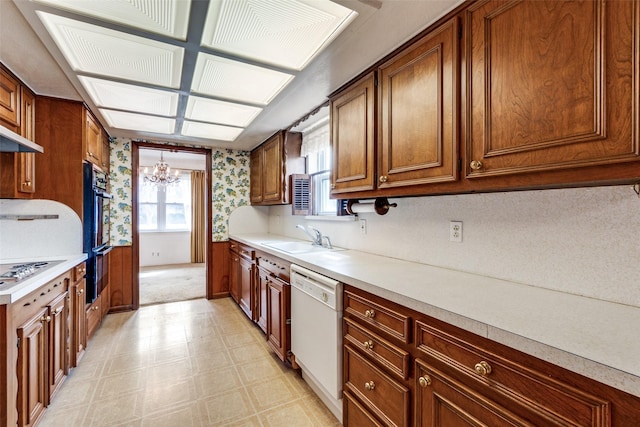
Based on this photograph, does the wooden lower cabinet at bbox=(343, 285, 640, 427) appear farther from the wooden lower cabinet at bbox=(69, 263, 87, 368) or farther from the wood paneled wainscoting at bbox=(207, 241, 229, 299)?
the wood paneled wainscoting at bbox=(207, 241, 229, 299)

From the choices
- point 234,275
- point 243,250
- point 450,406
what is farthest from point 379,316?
point 234,275

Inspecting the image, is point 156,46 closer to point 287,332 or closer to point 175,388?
point 287,332

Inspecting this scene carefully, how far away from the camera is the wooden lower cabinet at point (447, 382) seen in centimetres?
69

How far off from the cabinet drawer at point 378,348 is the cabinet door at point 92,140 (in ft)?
8.89

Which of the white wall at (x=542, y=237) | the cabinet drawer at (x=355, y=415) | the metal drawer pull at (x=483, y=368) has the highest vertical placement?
the white wall at (x=542, y=237)

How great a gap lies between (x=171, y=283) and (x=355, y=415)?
171 inches

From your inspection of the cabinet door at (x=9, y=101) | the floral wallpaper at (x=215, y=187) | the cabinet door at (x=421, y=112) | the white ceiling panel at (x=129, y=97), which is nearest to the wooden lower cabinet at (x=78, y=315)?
the cabinet door at (x=9, y=101)

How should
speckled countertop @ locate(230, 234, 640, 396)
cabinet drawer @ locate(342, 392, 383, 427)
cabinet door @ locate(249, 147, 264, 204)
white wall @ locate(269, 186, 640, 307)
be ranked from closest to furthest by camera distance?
speckled countertop @ locate(230, 234, 640, 396) < white wall @ locate(269, 186, 640, 307) < cabinet drawer @ locate(342, 392, 383, 427) < cabinet door @ locate(249, 147, 264, 204)

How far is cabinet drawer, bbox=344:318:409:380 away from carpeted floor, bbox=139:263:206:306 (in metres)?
3.30

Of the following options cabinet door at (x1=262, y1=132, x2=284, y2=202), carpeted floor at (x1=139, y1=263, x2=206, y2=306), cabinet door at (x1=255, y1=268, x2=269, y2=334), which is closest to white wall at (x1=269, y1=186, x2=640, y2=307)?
cabinet door at (x1=255, y1=268, x2=269, y2=334)

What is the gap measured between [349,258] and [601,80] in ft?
4.98

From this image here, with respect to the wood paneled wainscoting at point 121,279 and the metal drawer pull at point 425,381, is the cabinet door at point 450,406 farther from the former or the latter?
the wood paneled wainscoting at point 121,279

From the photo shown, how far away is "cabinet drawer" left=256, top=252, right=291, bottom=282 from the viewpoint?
2.21 meters

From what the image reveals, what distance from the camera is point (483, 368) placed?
87 centimetres
